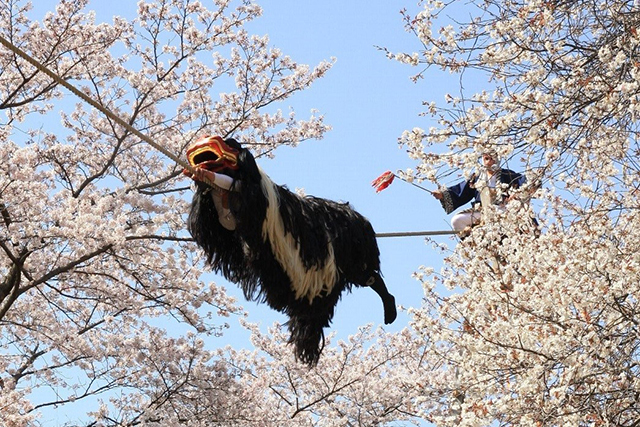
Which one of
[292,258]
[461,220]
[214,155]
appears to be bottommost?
[292,258]

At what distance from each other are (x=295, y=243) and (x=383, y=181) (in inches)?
60.8

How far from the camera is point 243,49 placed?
9.98 metres

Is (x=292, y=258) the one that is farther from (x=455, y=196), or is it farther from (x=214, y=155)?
(x=455, y=196)

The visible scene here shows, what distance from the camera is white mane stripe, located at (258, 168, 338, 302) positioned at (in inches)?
157

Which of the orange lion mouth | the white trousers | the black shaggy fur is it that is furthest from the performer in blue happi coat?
the orange lion mouth

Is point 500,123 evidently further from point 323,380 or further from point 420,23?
point 323,380

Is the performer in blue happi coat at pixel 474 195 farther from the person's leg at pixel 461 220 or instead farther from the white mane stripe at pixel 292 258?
the white mane stripe at pixel 292 258

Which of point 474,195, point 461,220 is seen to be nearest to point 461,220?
point 461,220

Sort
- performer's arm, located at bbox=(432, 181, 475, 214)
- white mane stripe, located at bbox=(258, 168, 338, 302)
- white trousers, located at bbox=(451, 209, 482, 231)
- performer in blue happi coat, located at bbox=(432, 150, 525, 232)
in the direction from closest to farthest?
white mane stripe, located at bbox=(258, 168, 338, 302), performer in blue happi coat, located at bbox=(432, 150, 525, 232), performer's arm, located at bbox=(432, 181, 475, 214), white trousers, located at bbox=(451, 209, 482, 231)

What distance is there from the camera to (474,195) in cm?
623

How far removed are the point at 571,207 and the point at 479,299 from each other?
818 mm

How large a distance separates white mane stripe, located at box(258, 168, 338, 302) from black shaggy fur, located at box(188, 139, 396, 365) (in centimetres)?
2

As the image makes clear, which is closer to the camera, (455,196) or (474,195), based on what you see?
(455,196)

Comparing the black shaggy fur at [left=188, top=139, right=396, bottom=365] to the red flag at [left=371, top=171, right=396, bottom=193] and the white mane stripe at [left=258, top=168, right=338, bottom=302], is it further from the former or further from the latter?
the red flag at [left=371, top=171, right=396, bottom=193]
